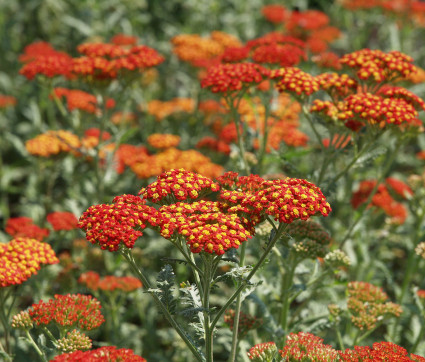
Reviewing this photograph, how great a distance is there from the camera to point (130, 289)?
525cm

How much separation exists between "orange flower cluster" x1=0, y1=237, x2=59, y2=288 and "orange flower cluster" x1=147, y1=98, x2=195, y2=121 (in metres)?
4.02

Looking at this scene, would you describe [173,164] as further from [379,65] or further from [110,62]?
[379,65]

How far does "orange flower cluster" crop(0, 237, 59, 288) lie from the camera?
156 inches

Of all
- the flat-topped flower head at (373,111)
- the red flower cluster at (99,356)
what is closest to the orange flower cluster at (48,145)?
the flat-topped flower head at (373,111)

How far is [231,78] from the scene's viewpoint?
5.19 meters

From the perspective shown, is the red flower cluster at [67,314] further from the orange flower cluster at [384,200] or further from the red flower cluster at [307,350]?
the orange flower cluster at [384,200]

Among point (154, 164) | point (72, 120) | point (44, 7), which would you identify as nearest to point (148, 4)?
point (44, 7)

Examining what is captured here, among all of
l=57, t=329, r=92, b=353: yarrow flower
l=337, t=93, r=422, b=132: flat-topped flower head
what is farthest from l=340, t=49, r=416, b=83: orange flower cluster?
l=57, t=329, r=92, b=353: yarrow flower

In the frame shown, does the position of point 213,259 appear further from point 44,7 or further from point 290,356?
point 44,7

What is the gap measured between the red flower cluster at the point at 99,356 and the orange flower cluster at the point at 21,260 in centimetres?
114

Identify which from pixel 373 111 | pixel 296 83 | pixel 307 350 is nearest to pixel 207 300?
pixel 307 350

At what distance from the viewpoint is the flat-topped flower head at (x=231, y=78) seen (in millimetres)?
5113

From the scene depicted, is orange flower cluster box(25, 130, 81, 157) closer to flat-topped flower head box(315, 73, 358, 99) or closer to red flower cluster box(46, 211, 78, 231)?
red flower cluster box(46, 211, 78, 231)

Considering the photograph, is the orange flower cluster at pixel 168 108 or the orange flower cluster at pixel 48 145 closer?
the orange flower cluster at pixel 48 145
